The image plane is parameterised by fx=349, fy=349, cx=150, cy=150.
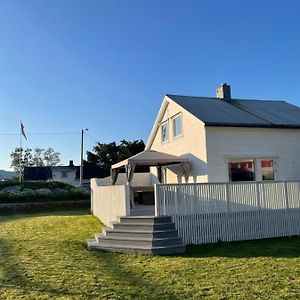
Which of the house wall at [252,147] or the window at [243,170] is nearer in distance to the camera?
the house wall at [252,147]

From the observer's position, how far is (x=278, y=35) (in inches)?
582

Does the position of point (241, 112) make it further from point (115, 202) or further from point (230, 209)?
point (115, 202)

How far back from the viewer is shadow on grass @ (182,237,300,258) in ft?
26.9

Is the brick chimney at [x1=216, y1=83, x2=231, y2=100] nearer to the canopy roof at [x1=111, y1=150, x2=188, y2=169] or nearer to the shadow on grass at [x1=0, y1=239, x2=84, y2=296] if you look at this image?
the canopy roof at [x1=111, y1=150, x2=188, y2=169]

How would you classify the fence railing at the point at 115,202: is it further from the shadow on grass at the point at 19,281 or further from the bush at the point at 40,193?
the bush at the point at 40,193

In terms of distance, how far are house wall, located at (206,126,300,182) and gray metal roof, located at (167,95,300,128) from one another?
30 cm

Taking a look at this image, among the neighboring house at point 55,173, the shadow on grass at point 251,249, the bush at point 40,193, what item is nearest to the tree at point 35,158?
the neighboring house at point 55,173

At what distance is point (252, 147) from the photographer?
14320mm

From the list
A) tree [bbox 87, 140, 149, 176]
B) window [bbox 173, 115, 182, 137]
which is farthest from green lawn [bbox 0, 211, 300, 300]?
tree [bbox 87, 140, 149, 176]

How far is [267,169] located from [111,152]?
34144mm

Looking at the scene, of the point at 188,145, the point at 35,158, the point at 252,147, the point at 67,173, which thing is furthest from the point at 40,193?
the point at 35,158

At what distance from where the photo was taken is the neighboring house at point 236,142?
1387cm

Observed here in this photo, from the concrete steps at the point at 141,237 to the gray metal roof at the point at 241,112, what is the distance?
18.1 feet

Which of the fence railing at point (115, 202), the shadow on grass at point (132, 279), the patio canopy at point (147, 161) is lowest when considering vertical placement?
the shadow on grass at point (132, 279)
